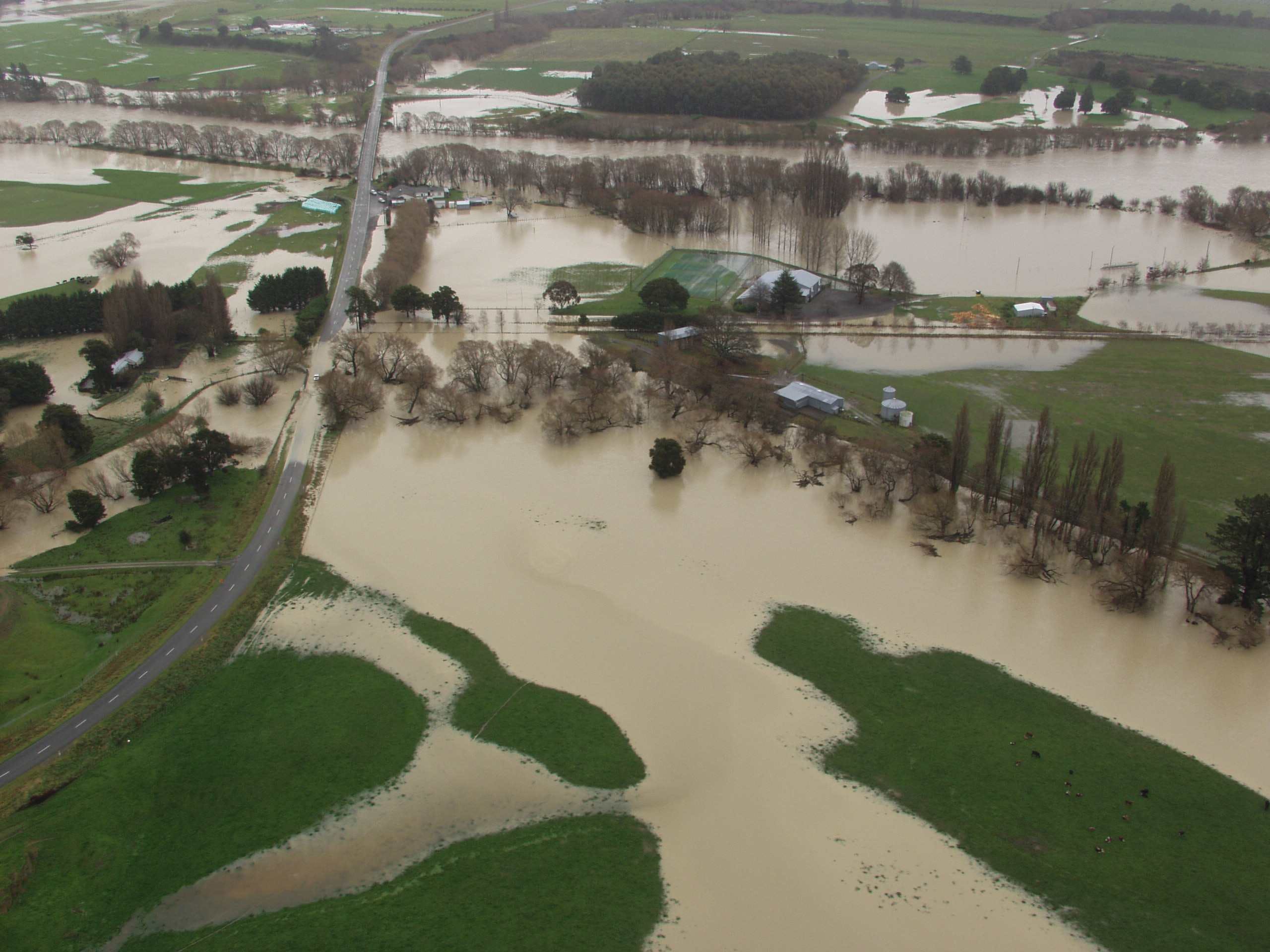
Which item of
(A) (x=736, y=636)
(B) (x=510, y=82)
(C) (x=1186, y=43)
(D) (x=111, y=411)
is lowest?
(A) (x=736, y=636)

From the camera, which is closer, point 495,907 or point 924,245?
point 495,907

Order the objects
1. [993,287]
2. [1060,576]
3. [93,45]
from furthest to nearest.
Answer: [93,45], [993,287], [1060,576]

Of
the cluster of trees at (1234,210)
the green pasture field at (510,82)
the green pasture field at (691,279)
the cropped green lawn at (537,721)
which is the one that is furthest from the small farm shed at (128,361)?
the green pasture field at (510,82)

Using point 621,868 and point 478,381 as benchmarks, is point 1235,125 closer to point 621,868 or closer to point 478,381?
point 478,381

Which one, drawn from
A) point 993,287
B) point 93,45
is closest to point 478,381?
point 993,287

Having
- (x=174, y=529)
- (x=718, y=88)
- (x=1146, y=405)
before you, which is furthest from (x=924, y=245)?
(x=174, y=529)

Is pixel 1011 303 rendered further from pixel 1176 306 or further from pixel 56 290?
pixel 56 290
